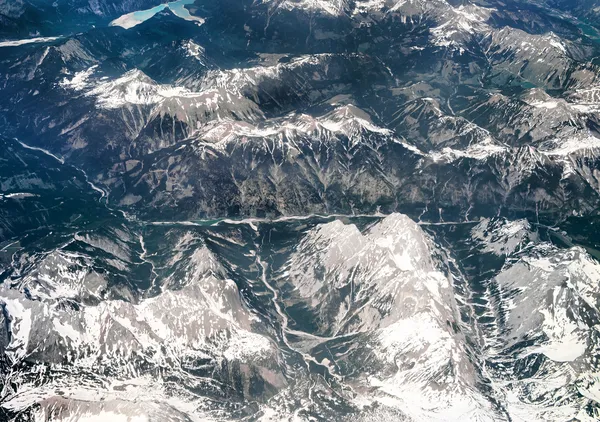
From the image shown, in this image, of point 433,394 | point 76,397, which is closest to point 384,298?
point 433,394

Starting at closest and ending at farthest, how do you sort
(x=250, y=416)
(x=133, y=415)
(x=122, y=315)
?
(x=133, y=415)
(x=250, y=416)
(x=122, y=315)

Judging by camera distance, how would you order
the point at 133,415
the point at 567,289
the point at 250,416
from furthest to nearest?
the point at 567,289
the point at 250,416
the point at 133,415

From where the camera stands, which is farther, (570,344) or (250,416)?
(570,344)

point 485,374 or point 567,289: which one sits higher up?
point 567,289

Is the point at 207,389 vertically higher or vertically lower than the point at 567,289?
lower

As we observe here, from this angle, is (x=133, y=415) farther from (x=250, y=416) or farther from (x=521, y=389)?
(x=521, y=389)

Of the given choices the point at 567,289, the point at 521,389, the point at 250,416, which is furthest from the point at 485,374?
the point at 250,416

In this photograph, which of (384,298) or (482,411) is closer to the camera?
(482,411)

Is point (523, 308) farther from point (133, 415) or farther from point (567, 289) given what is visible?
point (133, 415)

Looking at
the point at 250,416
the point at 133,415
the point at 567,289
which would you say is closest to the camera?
the point at 133,415
